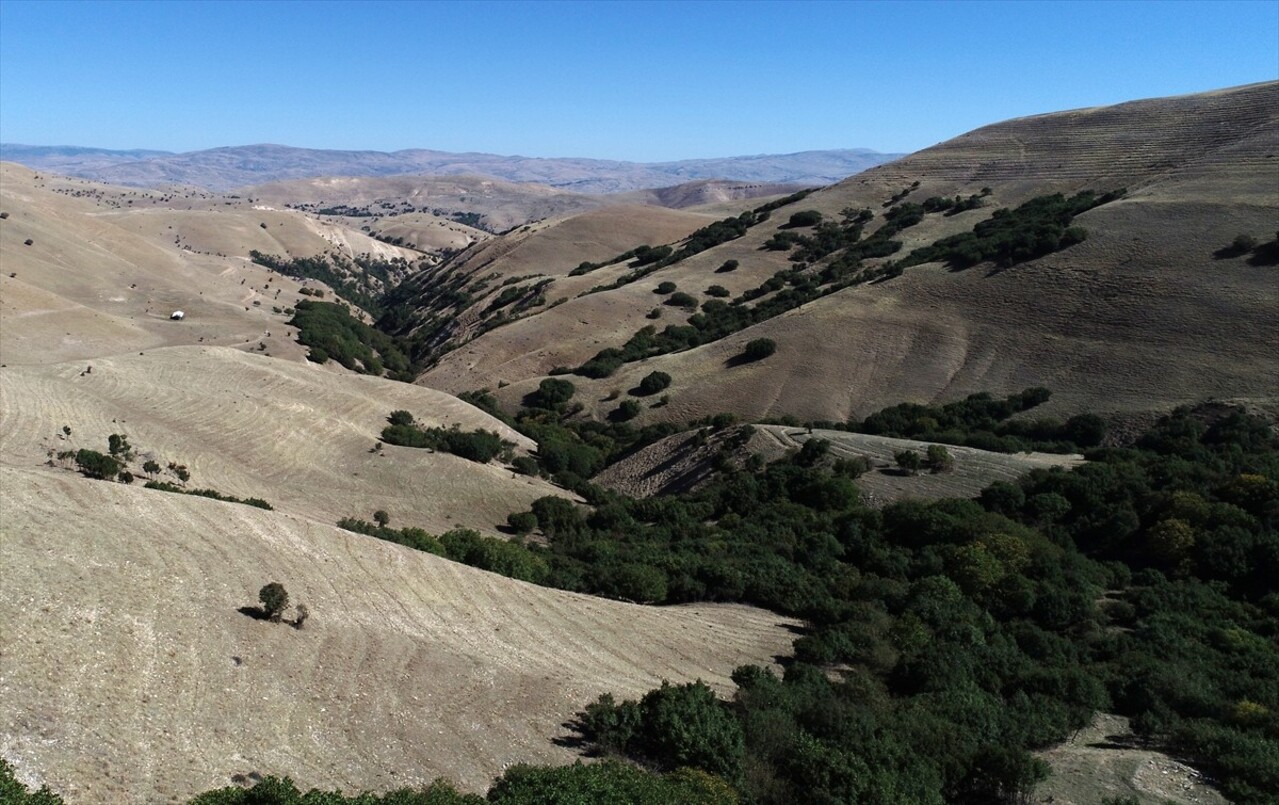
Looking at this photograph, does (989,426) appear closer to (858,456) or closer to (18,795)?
(858,456)

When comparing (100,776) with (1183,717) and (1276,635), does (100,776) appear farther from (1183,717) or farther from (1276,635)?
(1276,635)

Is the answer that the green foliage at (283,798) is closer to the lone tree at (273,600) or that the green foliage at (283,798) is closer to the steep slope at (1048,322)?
the lone tree at (273,600)

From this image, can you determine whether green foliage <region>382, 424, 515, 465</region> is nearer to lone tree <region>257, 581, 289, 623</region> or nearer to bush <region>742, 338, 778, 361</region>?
bush <region>742, 338, 778, 361</region>

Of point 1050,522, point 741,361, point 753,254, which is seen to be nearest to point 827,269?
point 753,254

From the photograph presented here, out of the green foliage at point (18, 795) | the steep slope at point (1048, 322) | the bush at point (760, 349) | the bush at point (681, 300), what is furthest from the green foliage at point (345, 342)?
the green foliage at point (18, 795)

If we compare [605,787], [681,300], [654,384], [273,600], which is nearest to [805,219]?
[681,300]

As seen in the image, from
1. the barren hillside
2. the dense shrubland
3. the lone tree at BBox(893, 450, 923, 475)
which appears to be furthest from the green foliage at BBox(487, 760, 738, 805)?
the lone tree at BBox(893, 450, 923, 475)
